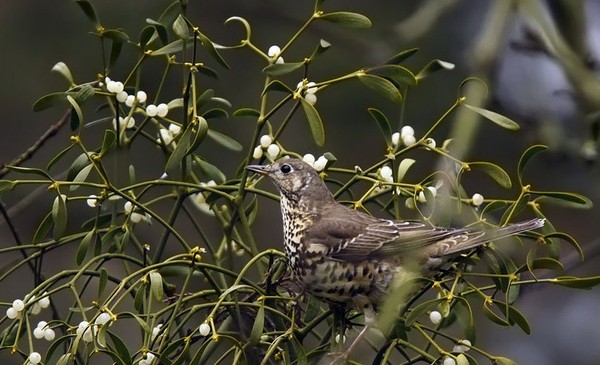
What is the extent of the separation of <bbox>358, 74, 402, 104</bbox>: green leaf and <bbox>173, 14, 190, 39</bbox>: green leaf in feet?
1.02

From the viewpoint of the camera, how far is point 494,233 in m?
1.88

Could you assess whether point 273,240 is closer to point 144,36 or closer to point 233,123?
point 233,123

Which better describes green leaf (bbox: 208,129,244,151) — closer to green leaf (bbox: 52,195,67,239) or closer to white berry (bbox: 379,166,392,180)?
white berry (bbox: 379,166,392,180)

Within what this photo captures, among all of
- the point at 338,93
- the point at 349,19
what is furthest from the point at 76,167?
the point at 338,93

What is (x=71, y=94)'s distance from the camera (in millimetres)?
2018

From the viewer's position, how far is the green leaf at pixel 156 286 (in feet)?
6.16

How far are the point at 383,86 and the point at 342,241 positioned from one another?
0.47 meters

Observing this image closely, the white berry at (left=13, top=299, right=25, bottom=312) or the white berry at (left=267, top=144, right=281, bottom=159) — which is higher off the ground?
the white berry at (left=267, top=144, right=281, bottom=159)

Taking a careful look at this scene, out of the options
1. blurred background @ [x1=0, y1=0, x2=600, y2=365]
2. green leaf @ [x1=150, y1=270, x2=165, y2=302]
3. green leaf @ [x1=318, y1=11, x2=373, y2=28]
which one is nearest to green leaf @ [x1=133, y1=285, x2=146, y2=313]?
green leaf @ [x1=150, y1=270, x2=165, y2=302]

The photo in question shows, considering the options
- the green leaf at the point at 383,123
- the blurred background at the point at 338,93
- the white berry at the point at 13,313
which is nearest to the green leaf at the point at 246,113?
the green leaf at the point at 383,123

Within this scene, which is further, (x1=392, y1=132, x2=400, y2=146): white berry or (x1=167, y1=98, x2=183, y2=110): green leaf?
(x1=167, y1=98, x2=183, y2=110): green leaf

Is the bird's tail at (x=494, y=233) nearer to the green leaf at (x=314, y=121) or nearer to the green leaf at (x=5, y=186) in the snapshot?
the green leaf at (x=314, y=121)

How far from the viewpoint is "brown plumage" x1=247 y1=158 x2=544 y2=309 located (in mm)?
2135

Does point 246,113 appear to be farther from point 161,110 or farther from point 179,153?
point 179,153
